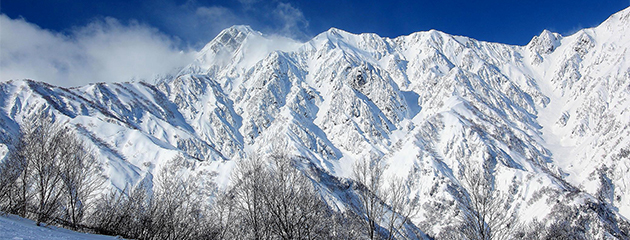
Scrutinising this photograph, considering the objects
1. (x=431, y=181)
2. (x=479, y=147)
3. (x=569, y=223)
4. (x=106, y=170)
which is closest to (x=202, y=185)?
(x=106, y=170)

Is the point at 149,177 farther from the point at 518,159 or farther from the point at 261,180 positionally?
the point at 518,159

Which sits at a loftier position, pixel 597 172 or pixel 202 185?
pixel 597 172

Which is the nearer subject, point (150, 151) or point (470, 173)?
point (470, 173)

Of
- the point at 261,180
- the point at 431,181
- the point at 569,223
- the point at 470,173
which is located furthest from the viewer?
the point at 431,181

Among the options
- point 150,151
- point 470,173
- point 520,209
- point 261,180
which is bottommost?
point 261,180

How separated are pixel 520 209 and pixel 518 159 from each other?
49.7m

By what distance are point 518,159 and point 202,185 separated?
176884 millimetres

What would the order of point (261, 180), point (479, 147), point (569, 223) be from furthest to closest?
point (479, 147)
point (569, 223)
point (261, 180)

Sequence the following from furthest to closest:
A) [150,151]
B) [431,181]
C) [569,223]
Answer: [431,181] → [150,151] → [569,223]

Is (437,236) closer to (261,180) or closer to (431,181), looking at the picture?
(431,181)

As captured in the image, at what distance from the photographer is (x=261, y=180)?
2305 centimetres

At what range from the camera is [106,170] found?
460 ft

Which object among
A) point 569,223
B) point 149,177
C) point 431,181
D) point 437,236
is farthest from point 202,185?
point 569,223

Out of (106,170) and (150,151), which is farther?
(150,151)
